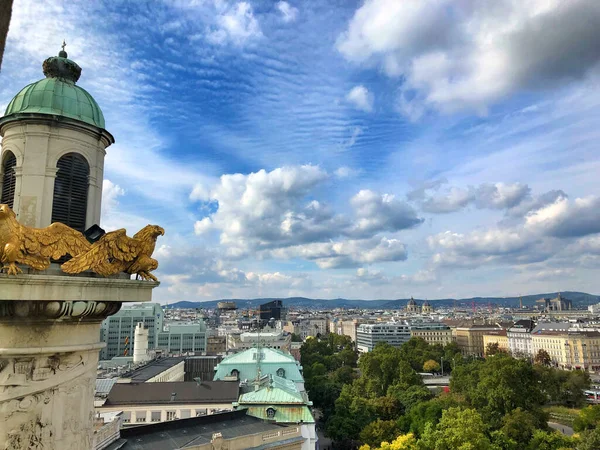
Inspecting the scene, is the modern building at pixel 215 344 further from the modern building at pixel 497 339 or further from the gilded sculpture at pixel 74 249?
the gilded sculpture at pixel 74 249

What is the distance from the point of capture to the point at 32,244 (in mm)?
8195

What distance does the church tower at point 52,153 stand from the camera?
31.8 ft

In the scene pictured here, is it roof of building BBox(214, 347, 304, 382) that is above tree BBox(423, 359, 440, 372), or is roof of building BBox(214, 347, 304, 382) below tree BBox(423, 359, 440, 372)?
above

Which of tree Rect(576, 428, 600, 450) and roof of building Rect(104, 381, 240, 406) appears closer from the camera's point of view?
tree Rect(576, 428, 600, 450)

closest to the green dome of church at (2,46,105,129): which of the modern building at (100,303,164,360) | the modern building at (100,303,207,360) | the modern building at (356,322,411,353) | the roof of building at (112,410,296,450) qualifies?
the roof of building at (112,410,296,450)

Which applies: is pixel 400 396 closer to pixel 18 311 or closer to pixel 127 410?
pixel 127 410

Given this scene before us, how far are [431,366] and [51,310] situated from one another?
127004 mm

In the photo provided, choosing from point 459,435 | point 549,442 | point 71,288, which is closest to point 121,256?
point 71,288

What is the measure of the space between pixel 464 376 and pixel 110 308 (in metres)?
83.4

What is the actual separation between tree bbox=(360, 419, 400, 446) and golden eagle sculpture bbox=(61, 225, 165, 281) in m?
51.7

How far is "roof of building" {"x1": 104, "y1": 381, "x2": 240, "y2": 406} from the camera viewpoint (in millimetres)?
49781

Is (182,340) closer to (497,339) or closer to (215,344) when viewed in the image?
(215,344)

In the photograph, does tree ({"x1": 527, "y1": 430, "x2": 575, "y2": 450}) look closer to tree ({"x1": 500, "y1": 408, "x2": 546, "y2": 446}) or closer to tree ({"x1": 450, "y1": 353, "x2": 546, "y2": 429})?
tree ({"x1": 500, "y1": 408, "x2": 546, "y2": 446})

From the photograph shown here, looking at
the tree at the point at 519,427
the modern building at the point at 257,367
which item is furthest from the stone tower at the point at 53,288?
the modern building at the point at 257,367
